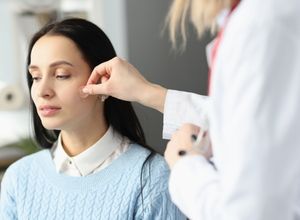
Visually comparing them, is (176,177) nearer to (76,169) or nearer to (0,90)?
(76,169)

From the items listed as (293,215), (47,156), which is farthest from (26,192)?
(293,215)

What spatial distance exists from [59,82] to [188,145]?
581 mm

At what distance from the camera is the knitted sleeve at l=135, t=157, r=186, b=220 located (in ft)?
3.88

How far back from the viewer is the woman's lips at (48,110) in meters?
1.20

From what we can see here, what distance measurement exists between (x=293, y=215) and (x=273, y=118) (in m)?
0.14

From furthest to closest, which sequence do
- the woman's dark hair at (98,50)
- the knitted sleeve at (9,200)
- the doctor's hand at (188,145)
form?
the knitted sleeve at (9,200)
the woman's dark hair at (98,50)
the doctor's hand at (188,145)

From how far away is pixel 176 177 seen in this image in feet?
2.19

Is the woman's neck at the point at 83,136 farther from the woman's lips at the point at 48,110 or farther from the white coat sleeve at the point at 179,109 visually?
the white coat sleeve at the point at 179,109

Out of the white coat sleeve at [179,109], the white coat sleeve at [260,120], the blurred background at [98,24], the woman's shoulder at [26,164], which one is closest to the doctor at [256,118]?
the white coat sleeve at [260,120]

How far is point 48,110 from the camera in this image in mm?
1200

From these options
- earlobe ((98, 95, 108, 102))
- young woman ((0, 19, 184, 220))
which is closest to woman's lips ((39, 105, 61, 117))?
young woman ((0, 19, 184, 220))

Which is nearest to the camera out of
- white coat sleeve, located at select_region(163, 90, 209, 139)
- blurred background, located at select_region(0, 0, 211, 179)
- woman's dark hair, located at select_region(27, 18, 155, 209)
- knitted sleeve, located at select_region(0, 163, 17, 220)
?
white coat sleeve, located at select_region(163, 90, 209, 139)

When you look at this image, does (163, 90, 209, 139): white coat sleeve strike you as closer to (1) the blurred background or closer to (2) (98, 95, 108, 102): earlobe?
(2) (98, 95, 108, 102): earlobe

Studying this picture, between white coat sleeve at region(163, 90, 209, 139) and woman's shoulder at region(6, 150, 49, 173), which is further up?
white coat sleeve at region(163, 90, 209, 139)
